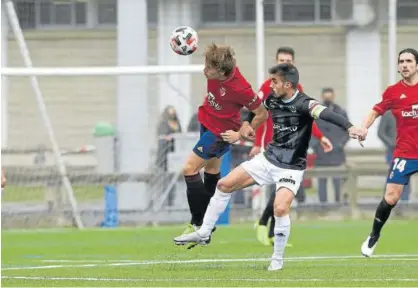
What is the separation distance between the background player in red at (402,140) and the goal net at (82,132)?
6510mm

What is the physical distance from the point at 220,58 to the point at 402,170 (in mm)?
2541

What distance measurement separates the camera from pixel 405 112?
44.1 feet

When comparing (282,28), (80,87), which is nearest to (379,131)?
(282,28)

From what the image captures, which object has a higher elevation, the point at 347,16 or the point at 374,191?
the point at 347,16

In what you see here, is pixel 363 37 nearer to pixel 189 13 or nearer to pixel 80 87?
pixel 189 13

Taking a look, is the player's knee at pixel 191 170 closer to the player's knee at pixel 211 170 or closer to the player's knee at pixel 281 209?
the player's knee at pixel 211 170

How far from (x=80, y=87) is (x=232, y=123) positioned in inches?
360

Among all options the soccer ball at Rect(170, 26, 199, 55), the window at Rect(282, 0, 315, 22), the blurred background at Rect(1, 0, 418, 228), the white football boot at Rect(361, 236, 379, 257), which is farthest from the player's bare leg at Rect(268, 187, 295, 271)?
the window at Rect(282, 0, 315, 22)

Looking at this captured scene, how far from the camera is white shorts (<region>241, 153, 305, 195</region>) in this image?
1178 centimetres

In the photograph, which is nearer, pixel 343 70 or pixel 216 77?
pixel 216 77

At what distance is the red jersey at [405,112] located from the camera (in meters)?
13.4

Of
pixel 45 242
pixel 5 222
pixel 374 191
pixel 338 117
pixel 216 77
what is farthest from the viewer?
pixel 374 191

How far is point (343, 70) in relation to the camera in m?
21.8

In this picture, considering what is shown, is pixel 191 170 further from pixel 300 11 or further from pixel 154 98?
pixel 300 11
